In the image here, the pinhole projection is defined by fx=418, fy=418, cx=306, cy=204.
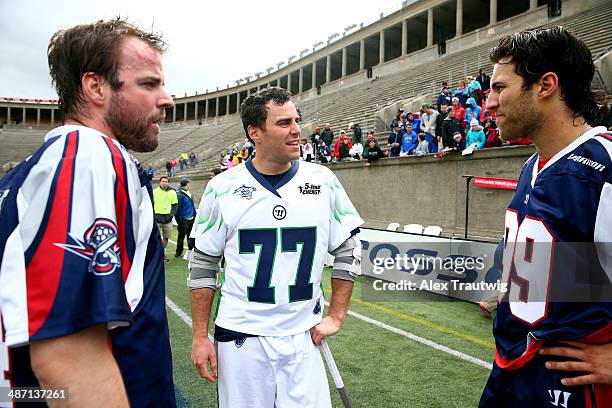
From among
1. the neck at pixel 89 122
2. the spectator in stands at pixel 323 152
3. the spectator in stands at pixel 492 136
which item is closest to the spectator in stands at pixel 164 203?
the spectator in stands at pixel 323 152

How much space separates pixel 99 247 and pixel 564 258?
1.59m

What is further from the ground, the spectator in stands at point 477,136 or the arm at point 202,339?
the spectator in stands at point 477,136

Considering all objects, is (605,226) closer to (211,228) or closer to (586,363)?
(586,363)

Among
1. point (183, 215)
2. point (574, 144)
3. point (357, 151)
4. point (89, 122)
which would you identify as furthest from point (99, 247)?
point (357, 151)

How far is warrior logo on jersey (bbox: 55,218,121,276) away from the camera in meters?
0.99

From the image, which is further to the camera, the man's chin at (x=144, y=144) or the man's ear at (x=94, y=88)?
the man's chin at (x=144, y=144)

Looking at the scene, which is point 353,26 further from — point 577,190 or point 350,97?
point 577,190

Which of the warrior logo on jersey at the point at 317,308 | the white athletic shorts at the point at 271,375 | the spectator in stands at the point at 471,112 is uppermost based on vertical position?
the spectator in stands at the point at 471,112

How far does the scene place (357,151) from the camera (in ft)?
50.5

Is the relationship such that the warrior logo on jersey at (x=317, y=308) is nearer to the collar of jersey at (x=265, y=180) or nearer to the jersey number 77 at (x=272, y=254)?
the jersey number 77 at (x=272, y=254)

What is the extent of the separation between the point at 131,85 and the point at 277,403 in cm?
163

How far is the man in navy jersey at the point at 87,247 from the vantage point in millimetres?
952

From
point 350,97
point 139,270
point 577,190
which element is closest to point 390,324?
point 577,190

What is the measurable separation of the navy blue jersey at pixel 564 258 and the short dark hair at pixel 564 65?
15 cm
